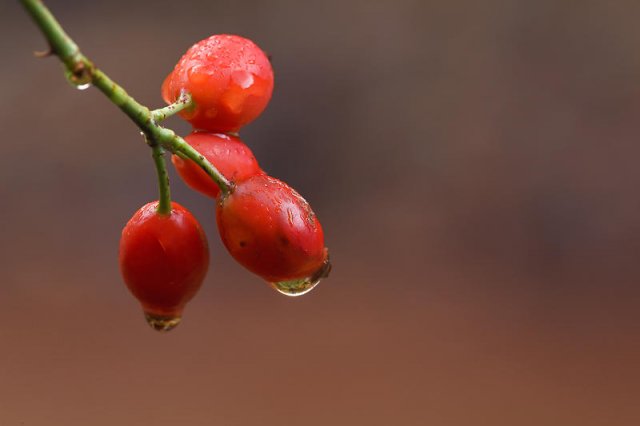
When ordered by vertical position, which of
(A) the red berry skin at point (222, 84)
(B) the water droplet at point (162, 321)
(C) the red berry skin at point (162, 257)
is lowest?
(B) the water droplet at point (162, 321)

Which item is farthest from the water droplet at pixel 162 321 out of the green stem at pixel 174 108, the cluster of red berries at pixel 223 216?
the green stem at pixel 174 108

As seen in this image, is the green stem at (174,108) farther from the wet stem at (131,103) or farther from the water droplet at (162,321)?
the water droplet at (162,321)

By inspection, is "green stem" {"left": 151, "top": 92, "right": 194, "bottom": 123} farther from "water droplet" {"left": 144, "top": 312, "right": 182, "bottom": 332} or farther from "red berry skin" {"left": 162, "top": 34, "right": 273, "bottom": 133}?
"water droplet" {"left": 144, "top": 312, "right": 182, "bottom": 332}

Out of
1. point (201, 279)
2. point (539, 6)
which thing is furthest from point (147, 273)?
point (539, 6)

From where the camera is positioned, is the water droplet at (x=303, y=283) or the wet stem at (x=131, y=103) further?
the water droplet at (x=303, y=283)

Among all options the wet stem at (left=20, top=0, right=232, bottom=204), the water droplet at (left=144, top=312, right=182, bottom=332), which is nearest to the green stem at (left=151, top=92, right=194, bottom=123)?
the wet stem at (left=20, top=0, right=232, bottom=204)
